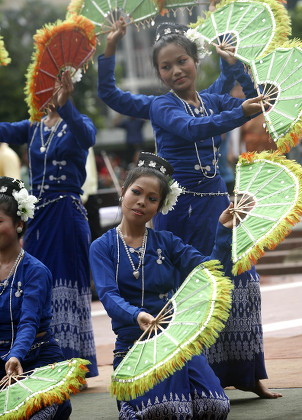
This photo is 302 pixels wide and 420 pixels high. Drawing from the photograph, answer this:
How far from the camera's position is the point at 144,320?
3.59 m

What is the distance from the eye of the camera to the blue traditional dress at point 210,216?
444 cm

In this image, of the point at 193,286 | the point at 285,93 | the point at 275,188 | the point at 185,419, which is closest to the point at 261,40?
the point at 285,93

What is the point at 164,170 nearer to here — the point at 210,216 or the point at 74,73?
the point at 210,216

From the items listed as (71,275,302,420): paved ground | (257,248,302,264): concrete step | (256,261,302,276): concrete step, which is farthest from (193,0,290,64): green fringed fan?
(257,248,302,264): concrete step

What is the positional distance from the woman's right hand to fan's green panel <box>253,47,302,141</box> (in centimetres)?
97

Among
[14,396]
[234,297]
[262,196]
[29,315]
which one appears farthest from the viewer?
[234,297]

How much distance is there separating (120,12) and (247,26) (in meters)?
0.79

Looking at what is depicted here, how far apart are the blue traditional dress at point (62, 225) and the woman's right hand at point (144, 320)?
1.66m

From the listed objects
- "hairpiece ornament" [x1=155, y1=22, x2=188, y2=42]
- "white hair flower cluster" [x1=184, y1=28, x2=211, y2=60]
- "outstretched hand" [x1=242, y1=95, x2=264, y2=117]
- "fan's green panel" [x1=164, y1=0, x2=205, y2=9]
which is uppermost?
"fan's green panel" [x1=164, y1=0, x2=205, y2=9]

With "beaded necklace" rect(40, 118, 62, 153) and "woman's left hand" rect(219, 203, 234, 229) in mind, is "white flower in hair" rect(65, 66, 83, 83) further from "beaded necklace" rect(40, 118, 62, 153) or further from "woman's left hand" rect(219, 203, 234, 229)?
"woman's left hand" rect(219, 203, 234, 229)

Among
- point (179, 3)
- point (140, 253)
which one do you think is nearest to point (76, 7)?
point (179, 3)

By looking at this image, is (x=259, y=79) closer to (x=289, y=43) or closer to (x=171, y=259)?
(x=289, y=43)

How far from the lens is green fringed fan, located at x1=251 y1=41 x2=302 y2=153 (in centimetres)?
385

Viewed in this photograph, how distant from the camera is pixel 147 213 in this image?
400 centimetres
